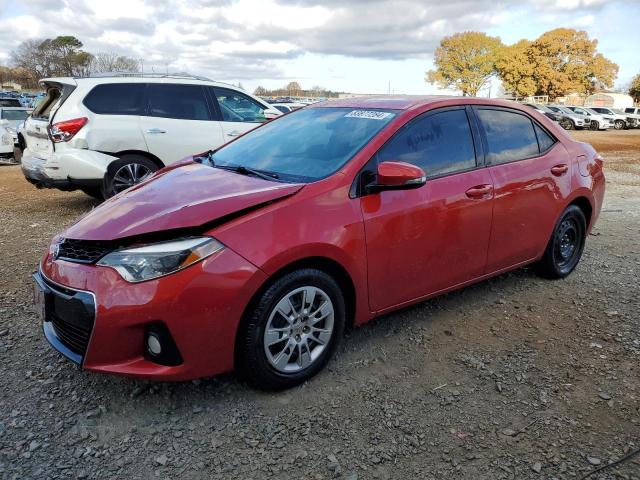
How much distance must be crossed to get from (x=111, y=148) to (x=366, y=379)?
15.8 feet

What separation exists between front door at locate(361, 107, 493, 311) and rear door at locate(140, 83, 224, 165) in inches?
165

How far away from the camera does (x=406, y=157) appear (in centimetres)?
329

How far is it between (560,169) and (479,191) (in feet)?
3.71

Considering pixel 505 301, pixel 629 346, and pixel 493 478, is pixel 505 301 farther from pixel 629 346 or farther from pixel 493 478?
pixel 493 478

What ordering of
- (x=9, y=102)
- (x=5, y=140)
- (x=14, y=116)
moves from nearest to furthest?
(x=5, y=140) < (x=14, y=116) < (x=9, y=102)

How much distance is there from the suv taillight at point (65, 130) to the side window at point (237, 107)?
1.85 metres

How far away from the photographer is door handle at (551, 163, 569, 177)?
165 inches

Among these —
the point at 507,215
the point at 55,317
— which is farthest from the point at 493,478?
the point at 55,317

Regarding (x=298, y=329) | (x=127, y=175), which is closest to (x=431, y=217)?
(x=298, y=329)

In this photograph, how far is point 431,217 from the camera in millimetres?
3275

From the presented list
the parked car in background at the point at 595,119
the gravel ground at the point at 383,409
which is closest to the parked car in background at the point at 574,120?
the parked car in background at the point at 595,119

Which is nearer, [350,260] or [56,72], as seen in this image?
[350,260]

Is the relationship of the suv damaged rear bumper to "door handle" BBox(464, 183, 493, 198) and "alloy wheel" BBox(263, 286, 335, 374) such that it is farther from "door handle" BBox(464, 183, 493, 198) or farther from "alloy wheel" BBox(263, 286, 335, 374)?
"door handle" BBox(464, 183, 493, 198)

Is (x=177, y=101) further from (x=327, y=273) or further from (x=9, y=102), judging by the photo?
(x=9, y=102)
